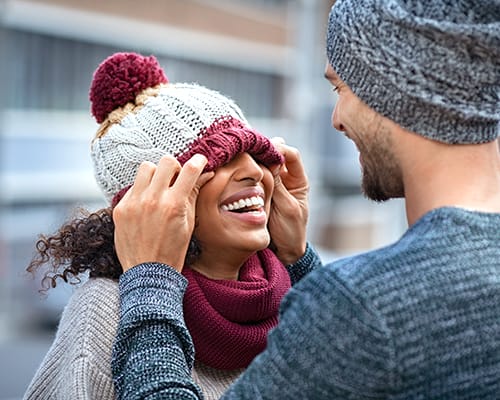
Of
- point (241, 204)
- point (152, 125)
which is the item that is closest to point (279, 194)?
point (241, 204)

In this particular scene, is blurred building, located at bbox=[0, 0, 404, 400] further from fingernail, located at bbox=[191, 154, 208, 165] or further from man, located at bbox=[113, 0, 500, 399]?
man, located at bbox=[113, 0, 500, 399]

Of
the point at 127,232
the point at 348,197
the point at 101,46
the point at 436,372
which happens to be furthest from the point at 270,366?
the point at 348,197

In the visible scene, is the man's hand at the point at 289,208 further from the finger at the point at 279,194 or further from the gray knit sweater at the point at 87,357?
the gray knit sweater at the point at 87,357

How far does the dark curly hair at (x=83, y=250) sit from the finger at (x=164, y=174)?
1.19 ft

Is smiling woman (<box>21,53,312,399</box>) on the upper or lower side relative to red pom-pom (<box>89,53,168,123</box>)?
lower

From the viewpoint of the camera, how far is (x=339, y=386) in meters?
1.84

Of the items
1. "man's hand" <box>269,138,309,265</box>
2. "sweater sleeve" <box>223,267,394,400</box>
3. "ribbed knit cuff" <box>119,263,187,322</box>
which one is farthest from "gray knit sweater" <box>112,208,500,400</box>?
"man's hand" <box>269,138,309,265</box>

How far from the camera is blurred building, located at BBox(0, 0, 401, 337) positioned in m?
15.8

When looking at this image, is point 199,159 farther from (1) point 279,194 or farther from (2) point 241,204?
(1) point 279,194

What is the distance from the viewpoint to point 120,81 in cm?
279

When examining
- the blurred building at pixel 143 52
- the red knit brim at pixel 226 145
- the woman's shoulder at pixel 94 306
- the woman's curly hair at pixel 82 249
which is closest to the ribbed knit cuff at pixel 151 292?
the woman's shoulder at pixel 94 306

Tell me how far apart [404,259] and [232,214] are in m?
0.91

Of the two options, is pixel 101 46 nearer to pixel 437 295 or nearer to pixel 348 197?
pixel 348 197

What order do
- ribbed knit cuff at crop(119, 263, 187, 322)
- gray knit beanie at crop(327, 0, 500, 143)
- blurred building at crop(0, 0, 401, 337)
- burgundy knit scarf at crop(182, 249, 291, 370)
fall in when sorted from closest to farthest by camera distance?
gray knit beanie at crop(327, 0, 500, 143), ribbed knit cuff at crop(119, 263, 187, 322), burgundy knit scarf at crop(182, 249, 291, 370), blurred building at crop(0, 0, 401, 337)
